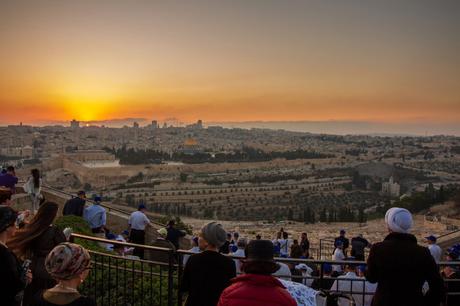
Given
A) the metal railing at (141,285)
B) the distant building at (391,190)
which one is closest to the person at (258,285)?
the metal railing at (141,285)

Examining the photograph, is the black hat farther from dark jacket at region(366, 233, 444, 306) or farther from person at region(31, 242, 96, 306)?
dark jacket at region(366, 233, 444, 306)

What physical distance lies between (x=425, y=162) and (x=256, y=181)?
43216 millimetres

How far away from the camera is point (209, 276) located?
3.17 meters

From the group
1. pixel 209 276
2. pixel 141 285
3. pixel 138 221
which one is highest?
pixel 209 276

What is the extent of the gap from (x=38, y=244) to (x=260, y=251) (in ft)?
5.93

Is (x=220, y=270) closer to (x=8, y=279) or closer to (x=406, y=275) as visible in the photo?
(x=406, y=275)

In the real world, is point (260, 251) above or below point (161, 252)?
above

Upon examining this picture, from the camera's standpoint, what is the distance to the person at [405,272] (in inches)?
121

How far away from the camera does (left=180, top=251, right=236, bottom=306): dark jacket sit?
318 centimetres

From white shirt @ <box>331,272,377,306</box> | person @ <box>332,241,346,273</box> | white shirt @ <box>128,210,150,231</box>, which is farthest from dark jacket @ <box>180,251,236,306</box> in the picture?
white shirt @ <box>128,210,150,231</box>

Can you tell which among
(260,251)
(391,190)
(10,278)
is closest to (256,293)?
(260,251)

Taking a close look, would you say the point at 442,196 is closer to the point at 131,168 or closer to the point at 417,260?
the point at 417,260

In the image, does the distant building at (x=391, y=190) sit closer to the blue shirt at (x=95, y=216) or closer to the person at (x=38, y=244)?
the blue shirt at (x=95, y=216)

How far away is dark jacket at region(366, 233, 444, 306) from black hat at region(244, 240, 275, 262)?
0.96 meters
